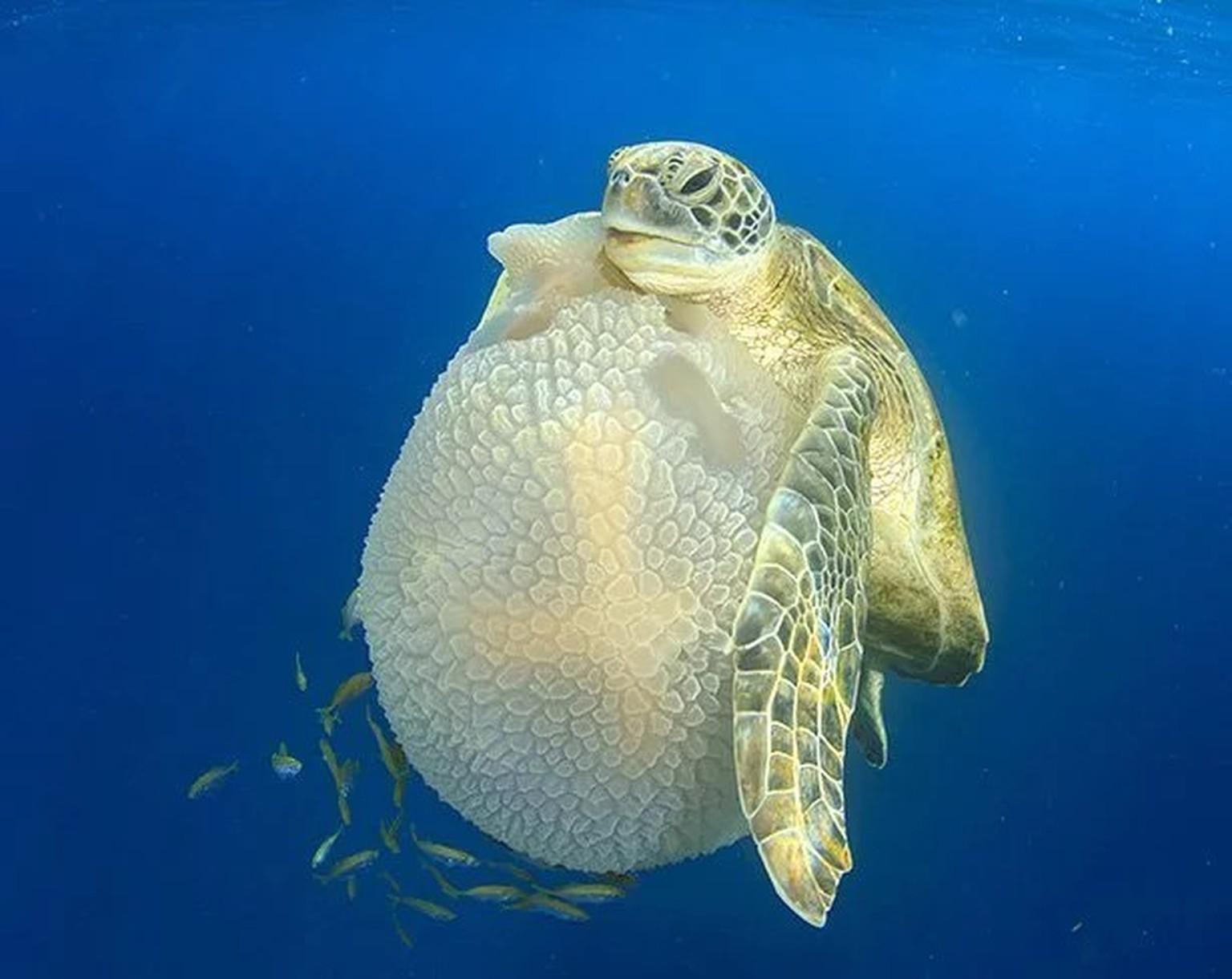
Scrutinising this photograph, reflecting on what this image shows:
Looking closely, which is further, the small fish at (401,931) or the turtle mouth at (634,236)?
the small fish at (401,931)

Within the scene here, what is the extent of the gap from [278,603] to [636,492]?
7717 mm

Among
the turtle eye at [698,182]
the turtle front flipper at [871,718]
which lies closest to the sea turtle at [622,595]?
the turtle eye at [698,182]

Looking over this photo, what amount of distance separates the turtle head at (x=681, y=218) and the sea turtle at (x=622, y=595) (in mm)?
210

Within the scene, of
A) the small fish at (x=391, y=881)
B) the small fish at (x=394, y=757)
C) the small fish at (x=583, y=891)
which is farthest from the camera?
the small fish at (x=391, y=881)

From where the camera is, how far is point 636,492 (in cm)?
179

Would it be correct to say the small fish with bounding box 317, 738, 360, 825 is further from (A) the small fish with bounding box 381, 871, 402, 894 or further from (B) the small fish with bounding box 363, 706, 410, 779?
(B) the small fish with bounding box 363, 706, 410, 779

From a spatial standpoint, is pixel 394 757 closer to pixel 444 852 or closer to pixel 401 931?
pixel 444 852

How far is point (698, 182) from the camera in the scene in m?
2.51

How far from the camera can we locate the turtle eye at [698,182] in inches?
97.4

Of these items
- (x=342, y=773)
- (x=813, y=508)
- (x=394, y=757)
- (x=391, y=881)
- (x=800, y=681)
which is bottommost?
(x=391, y=881)

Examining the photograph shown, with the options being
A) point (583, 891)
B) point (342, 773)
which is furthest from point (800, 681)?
point (342, 773)

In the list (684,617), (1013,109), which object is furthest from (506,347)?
(1013,109)

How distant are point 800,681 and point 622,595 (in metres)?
0.37

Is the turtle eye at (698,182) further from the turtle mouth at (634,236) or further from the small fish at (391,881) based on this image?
the small fish at (391,881)
